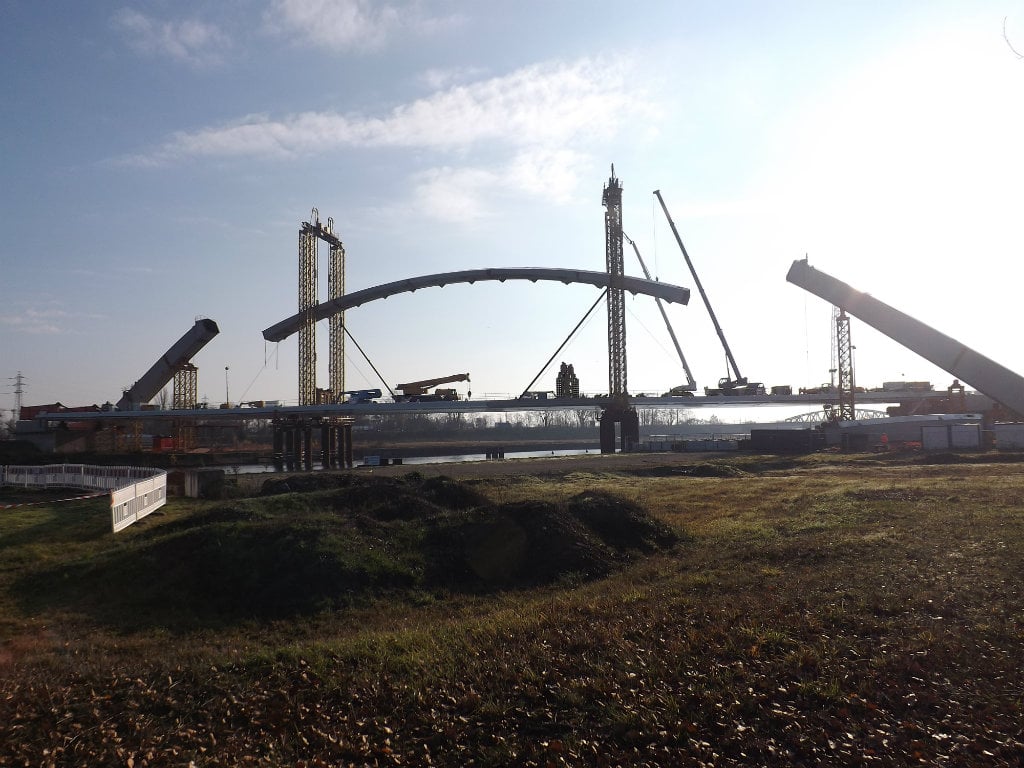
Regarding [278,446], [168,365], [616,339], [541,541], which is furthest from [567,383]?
[541,541]

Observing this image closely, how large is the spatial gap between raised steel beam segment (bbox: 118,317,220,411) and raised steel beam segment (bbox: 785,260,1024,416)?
62460 millimetres

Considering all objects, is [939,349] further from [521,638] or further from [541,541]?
[521,638]

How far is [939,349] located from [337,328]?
5742 cm

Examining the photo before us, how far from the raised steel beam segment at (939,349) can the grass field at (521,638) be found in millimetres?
39446

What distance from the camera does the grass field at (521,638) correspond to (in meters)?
6.97

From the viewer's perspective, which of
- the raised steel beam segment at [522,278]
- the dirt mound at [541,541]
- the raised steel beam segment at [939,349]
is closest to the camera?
the dirt mound at [541,541]

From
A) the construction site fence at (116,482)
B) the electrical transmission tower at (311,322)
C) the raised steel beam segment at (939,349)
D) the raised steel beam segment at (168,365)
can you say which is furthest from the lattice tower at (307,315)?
the raised steel beam segment at (939,349)

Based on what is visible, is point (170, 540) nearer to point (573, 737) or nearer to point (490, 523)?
point (490, 523)

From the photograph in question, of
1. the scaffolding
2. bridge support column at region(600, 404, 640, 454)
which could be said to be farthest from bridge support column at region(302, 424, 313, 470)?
bridge support column at region(600, 404, 640, 454)

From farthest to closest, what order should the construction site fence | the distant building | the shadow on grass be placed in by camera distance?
the distant building < the construction site fence < the shadow on grass

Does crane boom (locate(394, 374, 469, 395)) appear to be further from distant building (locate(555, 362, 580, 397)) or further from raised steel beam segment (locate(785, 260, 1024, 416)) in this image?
raised steel beam segment (locate(785, 260, 1024, 416))

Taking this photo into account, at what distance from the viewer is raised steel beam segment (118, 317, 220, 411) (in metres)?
72.3

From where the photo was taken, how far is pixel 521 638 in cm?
1004

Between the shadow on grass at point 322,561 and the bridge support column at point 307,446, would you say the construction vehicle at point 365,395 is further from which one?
the shadow on grass at point 322,561
